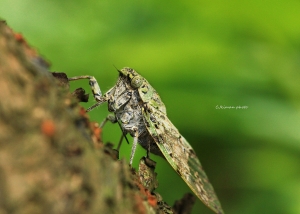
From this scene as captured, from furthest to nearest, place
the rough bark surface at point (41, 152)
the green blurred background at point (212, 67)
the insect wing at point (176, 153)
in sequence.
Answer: the green blurred background at point (212, 67)
the insect wing at point (176, 153)
the rough bark surface at point (41, 152)

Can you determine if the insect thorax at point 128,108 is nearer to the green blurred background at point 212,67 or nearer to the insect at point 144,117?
the insect at point 144,117

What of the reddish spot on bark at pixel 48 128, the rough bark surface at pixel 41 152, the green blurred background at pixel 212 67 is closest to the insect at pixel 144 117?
the green blurred background at pixel 212 67

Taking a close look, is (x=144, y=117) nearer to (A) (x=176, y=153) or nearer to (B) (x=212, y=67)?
(A) (x=176, y=153)

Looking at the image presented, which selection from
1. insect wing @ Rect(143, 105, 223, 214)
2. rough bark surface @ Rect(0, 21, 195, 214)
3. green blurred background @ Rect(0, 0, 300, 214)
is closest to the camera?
rough bark surface @ Rect(0, 21, 195, 214)

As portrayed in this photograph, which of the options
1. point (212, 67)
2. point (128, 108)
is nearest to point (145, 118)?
point (128, 108)

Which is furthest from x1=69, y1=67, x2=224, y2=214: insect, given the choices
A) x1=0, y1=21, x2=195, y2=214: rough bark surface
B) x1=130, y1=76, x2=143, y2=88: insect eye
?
x1=0, y1=21, x2=195, y2=214: rough bark surface

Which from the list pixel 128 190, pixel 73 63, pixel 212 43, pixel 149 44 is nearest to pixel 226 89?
pixel 212 43

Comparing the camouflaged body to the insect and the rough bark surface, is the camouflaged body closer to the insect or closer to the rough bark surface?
the insect
